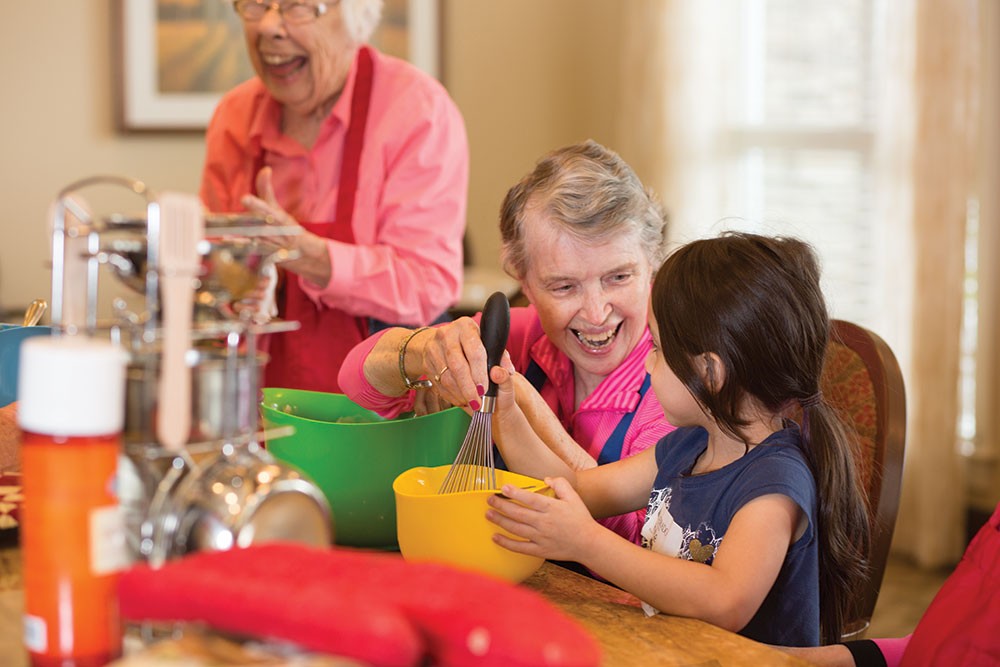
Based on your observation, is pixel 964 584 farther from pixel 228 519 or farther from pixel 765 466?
pixel 228 519

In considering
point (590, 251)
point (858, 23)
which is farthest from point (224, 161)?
point (858, 23)

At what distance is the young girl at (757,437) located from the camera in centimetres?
122

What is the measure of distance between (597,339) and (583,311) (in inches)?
2.1

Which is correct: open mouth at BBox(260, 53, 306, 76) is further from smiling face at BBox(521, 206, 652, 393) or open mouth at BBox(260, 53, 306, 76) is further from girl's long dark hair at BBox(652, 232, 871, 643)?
girl's long dark hair at BBox(652, 232, 871, 643)

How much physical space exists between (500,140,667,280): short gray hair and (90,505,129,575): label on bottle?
0.99 metres

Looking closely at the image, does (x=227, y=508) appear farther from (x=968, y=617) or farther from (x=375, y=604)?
(x=968, y=617)

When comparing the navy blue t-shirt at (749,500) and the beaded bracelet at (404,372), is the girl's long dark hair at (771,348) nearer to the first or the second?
the navy blue t-shirt at (749,500)

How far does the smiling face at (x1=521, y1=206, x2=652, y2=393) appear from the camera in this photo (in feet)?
5.24

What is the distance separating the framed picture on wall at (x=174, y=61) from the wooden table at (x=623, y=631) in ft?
9.92

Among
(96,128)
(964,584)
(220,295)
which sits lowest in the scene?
(964,584)

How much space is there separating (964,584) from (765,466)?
0.75ft

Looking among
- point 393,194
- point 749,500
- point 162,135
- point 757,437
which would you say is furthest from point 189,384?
point 162,135

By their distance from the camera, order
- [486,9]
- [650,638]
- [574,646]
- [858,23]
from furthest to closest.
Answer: [486,9] < [858,23] < [650,638] < [574,646]

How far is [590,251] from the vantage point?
1.60 m
